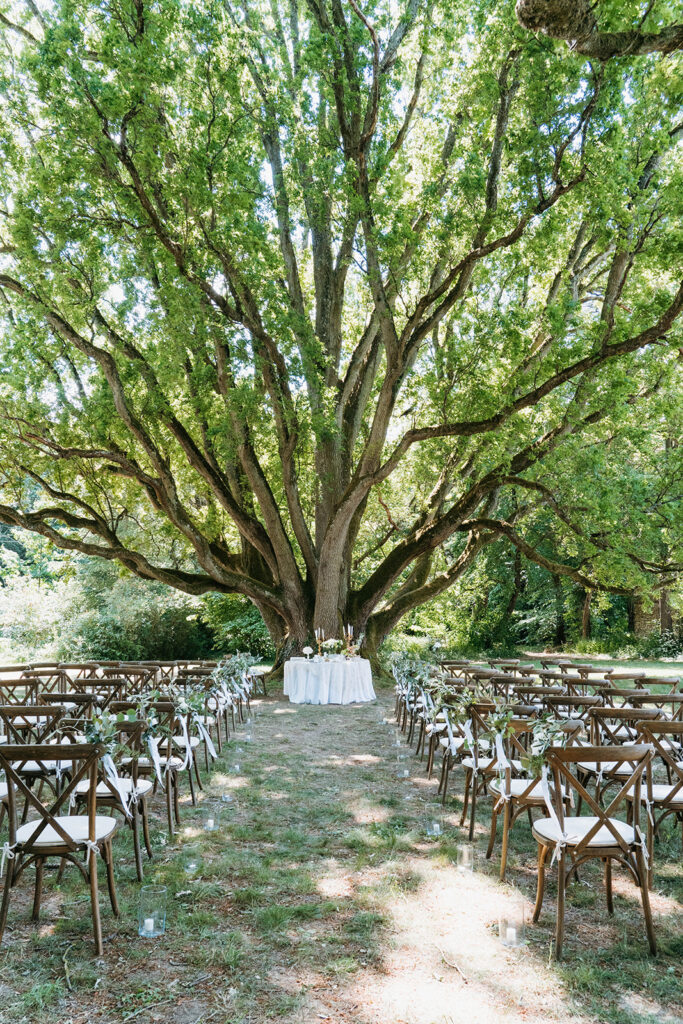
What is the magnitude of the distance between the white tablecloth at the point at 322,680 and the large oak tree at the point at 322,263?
169 cm

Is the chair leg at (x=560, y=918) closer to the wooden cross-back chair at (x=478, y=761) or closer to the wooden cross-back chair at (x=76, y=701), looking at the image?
the wooden cross-back chair at (x=478, y=761)

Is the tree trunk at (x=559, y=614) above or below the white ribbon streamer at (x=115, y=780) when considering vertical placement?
above

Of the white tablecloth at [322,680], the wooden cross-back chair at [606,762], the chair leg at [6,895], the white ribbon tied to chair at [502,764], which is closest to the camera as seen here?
the chair leg at [6,895]

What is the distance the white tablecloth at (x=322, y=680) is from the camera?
43.3 ft

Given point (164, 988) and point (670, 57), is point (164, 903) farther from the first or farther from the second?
point (670, 57)

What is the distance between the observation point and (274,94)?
449 inches

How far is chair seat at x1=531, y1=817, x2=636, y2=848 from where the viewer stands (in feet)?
12.3

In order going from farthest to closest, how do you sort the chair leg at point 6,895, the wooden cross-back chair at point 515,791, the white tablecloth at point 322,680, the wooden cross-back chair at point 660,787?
the white tablecloth at point 322,680 → the wooden cross-back chair at point 515,791 → the wooden cross-back chair at point 660,787 → the chair leg at point 6,895

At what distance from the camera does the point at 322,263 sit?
15.7 m

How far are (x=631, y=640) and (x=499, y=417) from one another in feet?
48.7

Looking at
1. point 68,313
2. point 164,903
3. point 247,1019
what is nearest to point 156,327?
point 68,313

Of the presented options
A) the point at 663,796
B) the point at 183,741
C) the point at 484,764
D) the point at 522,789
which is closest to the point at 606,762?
the point at 663,796

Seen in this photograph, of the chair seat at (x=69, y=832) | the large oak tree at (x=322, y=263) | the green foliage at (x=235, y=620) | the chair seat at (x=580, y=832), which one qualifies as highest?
the large oak tree at (x=322, y=263)

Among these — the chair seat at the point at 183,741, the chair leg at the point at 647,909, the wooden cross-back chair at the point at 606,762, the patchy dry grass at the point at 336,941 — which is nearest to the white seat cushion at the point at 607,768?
the wooden cross-back chair at the point at 606,762
